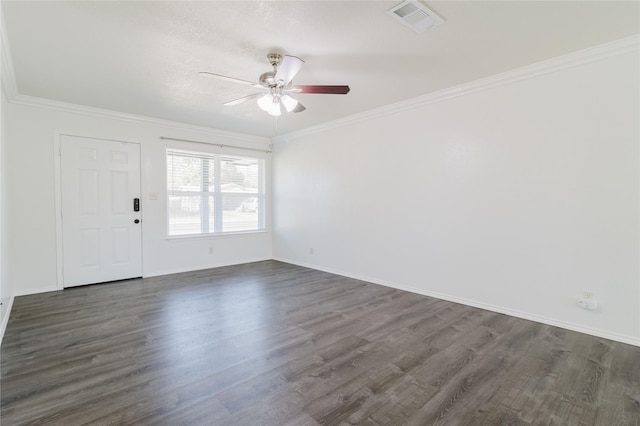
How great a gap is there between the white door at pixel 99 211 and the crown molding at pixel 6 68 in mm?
761

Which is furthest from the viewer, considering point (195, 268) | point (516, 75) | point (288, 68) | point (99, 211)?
point (195, 268)

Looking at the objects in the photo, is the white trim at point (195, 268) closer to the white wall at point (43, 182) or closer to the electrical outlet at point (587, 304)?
the white wall at point (43, 182)

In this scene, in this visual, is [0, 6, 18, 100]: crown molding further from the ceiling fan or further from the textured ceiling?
the ceiling fan

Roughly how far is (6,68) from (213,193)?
121 inches

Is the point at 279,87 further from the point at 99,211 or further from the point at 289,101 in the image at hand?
the point at 99,211

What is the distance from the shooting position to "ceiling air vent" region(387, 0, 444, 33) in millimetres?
2111

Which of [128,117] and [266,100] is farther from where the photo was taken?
[128,117]

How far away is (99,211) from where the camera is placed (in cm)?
448

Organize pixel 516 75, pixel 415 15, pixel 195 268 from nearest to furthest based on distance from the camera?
pixel 415 15, pixel 516 75, pixel 195 268

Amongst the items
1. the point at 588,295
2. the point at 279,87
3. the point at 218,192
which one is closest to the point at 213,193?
the point at 218,192

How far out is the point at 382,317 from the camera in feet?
10.5

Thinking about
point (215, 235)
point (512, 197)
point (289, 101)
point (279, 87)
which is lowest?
point (215, 235)

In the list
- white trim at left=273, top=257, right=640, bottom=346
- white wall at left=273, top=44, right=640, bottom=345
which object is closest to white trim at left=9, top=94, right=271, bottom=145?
white wall at left=273, top=44, right=640, bottom=345

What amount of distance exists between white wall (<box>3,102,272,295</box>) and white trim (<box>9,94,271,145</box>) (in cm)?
3
